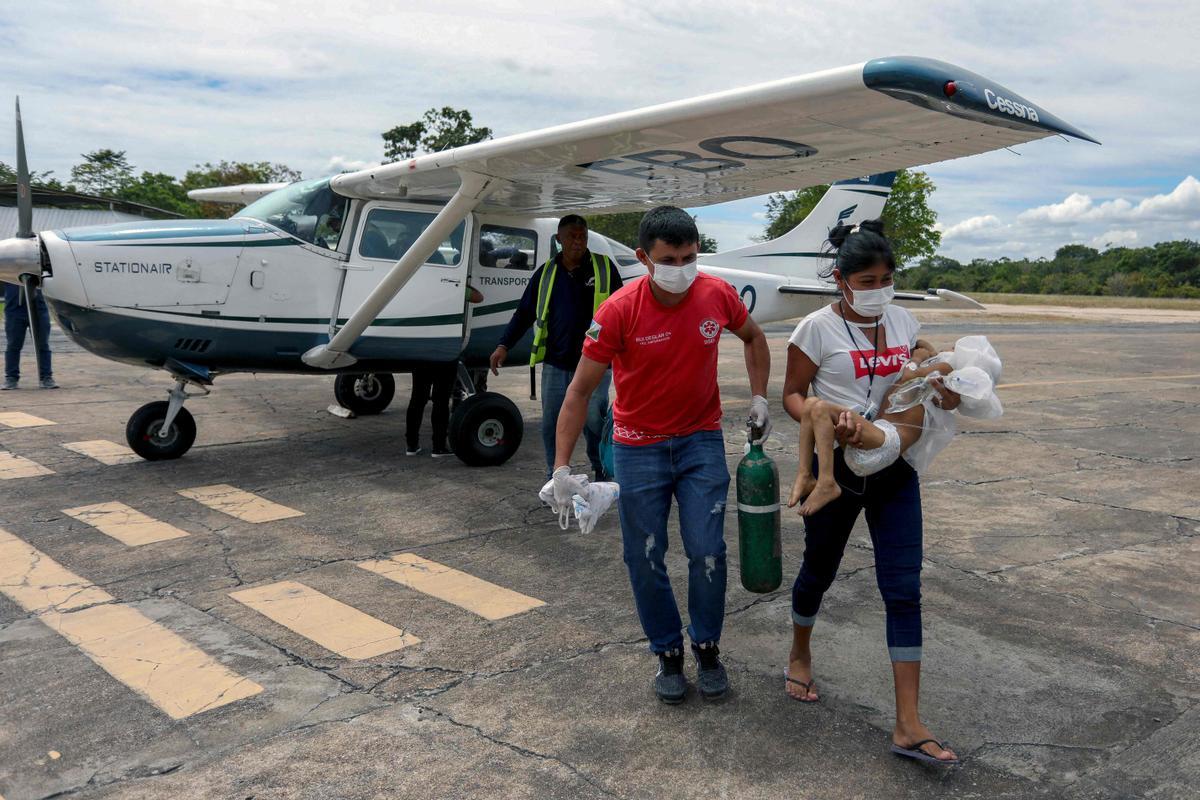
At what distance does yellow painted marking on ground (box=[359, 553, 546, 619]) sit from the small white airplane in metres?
2.44

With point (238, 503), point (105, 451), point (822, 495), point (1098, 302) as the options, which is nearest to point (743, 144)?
point (822, 495)

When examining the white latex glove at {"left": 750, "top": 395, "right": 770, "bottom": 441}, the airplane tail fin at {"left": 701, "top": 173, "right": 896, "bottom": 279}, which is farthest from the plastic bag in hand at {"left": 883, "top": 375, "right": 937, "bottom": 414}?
the airplane tail fin at {"left": 701, "top": 173, "right": 896, "bottom": 279}

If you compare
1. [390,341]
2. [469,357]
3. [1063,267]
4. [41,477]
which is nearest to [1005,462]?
[469,357]

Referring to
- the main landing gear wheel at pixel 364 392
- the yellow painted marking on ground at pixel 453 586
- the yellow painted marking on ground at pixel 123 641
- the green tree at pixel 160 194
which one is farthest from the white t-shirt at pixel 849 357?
the green tree at pixel 160 194

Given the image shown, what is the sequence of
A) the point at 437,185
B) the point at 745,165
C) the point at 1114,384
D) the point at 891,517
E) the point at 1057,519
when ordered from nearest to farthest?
1. the point at 891,517
2. the point at 1057,519
3. the point at 745,165
4. the point at 437,185
5. the point at 1114,384

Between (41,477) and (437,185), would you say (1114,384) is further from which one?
(41,477)

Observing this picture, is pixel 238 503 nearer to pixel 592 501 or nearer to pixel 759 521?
pixel 592 501

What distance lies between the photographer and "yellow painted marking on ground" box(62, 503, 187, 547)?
561 cm

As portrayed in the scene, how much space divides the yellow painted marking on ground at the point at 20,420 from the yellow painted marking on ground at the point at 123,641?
433cm

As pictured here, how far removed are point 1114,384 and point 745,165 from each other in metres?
9.39

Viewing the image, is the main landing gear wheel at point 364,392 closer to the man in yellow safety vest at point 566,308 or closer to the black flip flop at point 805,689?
the man in yellow safety vest at point 566,308

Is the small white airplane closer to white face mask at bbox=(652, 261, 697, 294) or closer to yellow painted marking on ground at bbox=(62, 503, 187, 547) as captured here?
yellow painted marking on ground at bbox=(62, 503, 187, 547)

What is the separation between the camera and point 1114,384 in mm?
13492

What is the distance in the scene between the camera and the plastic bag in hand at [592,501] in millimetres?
3594
